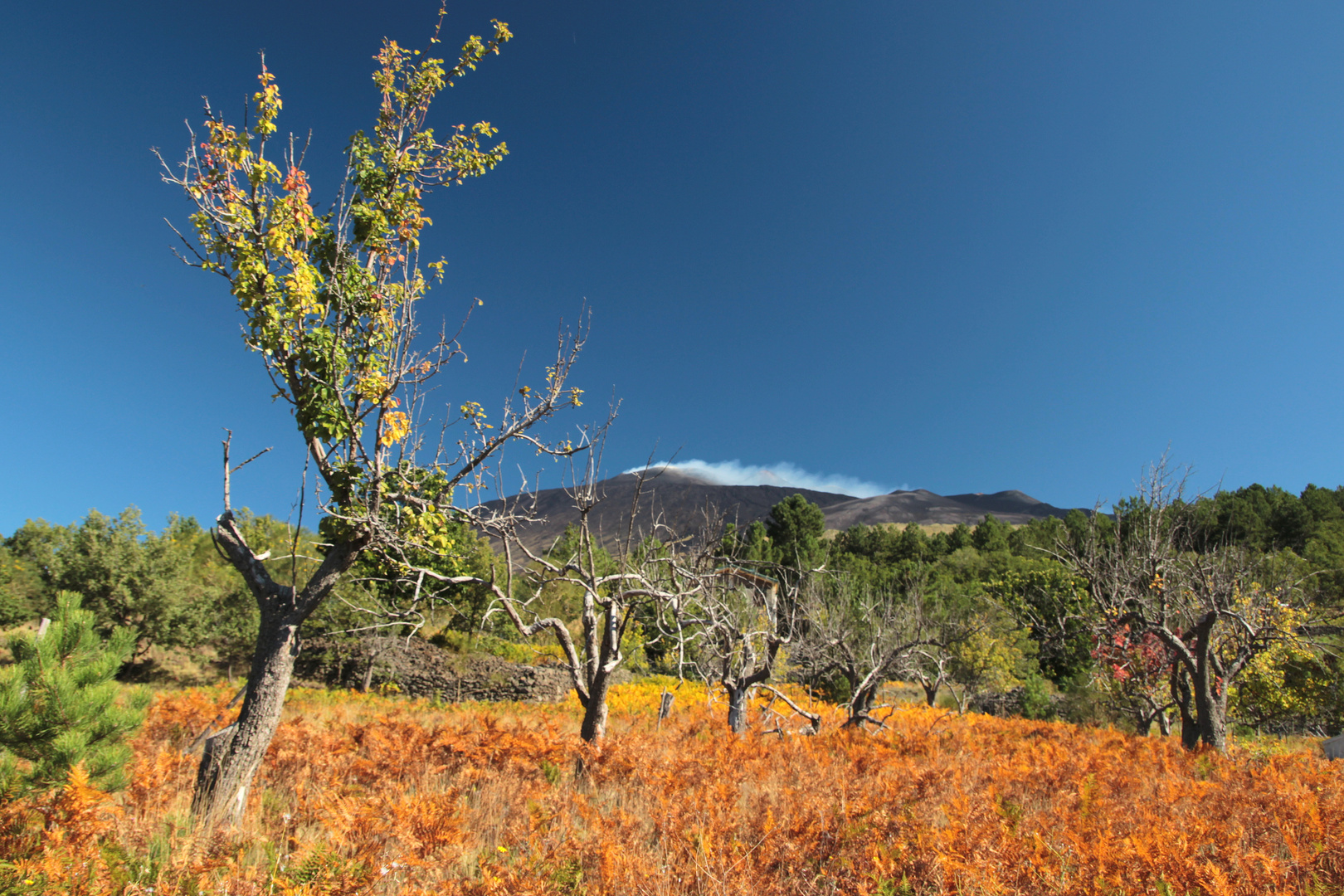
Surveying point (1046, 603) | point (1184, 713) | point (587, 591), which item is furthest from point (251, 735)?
point (1046, 603)

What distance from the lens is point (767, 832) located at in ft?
13.6

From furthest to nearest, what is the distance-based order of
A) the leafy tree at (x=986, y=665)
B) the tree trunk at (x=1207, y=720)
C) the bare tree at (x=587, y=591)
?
the leafy tree at (x=986, y=665), the tree trunk at (x=1207, y=720), the bare tree at (x=587, y=591)

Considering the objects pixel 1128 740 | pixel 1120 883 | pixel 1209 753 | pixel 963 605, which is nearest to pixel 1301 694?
pixel 1128 740

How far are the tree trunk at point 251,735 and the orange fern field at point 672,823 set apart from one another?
24cm

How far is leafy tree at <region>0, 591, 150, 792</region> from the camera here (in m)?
3.84

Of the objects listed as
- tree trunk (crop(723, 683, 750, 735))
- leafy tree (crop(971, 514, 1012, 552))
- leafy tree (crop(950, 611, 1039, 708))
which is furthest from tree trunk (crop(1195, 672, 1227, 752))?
leafy tree (crop(971, 514, 1012, 552))

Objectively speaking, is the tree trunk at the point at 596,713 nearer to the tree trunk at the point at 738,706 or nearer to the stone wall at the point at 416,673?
the tree trunk at the point at 738,706

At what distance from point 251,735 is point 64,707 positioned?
131cm

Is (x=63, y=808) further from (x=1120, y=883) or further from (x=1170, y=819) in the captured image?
(x=1170, y=819)

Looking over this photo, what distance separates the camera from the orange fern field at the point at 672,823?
310 cm

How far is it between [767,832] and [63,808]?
4.23 metres

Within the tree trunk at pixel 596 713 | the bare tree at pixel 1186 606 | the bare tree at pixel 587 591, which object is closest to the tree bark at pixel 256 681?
the bare tree at pixel 587 591

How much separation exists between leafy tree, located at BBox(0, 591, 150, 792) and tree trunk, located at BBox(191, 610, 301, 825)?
1.95ft

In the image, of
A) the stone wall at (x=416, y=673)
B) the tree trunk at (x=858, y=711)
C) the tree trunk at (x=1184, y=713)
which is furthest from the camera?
the stone wall at (x=416, y=673)
